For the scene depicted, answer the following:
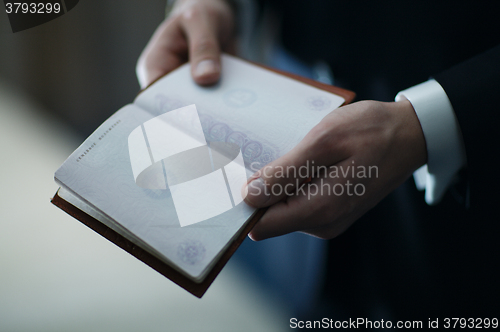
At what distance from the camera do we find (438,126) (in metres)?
0.58

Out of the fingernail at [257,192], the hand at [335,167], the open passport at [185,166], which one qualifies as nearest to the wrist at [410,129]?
the hand at [335,167]

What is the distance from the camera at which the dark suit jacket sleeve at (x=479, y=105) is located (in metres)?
0.56

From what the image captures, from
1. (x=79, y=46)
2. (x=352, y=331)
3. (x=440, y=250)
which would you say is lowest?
(x=352, y=331)

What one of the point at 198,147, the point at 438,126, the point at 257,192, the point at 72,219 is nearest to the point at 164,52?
the point at 198,147

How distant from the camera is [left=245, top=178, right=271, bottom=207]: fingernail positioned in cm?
51

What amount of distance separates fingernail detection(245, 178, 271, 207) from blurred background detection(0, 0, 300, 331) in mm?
594

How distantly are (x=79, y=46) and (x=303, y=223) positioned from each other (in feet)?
5.69

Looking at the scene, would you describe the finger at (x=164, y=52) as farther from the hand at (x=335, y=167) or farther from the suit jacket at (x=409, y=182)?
the hand at (x=335, y=167)

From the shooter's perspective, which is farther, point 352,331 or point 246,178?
point 352,331

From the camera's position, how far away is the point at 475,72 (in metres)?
0.57

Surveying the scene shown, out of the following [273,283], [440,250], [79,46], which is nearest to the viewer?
[440,250]

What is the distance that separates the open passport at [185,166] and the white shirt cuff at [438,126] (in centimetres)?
14

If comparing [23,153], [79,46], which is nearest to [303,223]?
[23,153]

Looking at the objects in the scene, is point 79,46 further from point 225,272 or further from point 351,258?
point 351,258
